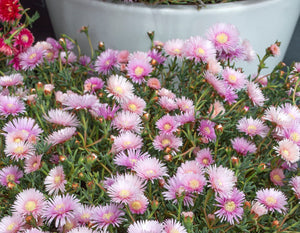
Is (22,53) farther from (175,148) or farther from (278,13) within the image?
(278,13)

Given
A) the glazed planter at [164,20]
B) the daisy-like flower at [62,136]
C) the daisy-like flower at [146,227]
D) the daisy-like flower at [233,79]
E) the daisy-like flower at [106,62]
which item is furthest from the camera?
the glazed planter at [164,20]

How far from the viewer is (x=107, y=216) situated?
49 cm

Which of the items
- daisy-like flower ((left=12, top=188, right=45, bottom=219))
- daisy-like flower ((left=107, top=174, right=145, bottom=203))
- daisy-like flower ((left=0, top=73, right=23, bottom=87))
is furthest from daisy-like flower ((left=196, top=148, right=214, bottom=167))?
daisy-like flower ((left=0, top=73, right=23, bottom=87))

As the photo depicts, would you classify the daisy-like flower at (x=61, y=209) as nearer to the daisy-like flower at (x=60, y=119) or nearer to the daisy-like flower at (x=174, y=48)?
the daisy-like flower at (x=60, y=119)

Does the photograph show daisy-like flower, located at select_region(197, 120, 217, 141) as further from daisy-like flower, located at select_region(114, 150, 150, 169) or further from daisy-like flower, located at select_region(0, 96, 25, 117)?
daisy-like flower, located at select_region(0, 96, 25, 117)

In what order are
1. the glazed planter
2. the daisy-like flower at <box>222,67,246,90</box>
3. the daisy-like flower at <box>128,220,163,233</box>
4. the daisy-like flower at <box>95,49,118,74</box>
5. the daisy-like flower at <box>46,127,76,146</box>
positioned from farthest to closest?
the glazed planter < the daisy-like flower at <box>95,49,118,74</box> < the daisy-like flower at <box>222,67,246,90</box> < the daisy-like flower at <box>46,127,76,146</box> < the daisy-like flower at <box>128,220,163,233</box>

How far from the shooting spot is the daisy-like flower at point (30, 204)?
0.49m

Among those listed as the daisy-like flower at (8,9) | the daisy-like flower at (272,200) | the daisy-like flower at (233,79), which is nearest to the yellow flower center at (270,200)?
the daisy-like flower at (272,200)

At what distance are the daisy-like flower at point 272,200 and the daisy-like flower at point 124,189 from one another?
16 cm

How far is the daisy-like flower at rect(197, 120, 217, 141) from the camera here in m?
0.61

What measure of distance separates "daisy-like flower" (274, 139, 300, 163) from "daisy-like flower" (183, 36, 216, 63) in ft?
0.68

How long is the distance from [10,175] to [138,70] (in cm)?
27

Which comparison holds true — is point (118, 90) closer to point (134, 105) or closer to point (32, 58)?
point (134, 105)

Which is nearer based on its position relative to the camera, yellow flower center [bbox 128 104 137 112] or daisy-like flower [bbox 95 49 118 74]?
yellow flower center [bbox 128 104 137 112]
